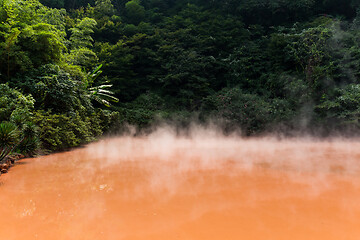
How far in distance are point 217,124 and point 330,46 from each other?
617cm

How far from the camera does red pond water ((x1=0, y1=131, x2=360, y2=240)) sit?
215cm

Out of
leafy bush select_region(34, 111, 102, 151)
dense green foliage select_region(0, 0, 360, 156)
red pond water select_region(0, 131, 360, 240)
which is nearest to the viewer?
red pond water select_region(0, 131, 360, 240)

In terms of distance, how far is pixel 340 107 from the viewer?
28.9 ft

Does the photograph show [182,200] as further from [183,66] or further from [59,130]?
[183,66]

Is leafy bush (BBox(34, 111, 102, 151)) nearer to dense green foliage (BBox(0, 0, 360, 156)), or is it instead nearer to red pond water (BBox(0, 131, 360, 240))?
dense green foliage (BBox(0, 0, 360, 156))

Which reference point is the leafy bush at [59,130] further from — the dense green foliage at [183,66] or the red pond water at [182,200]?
the red pond water at [182,200]

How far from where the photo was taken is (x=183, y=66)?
42.4ft

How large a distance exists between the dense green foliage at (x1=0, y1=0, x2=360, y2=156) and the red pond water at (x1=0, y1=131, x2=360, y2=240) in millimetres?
2716

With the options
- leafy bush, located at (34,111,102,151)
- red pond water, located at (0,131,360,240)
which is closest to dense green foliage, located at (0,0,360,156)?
leafy bush, located at (34,111,102,151)

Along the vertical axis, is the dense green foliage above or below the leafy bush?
above

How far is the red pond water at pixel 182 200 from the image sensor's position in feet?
7.07

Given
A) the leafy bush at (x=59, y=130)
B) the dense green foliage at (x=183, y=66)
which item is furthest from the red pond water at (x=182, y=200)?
the dense green foliage at (x=183, y=66)

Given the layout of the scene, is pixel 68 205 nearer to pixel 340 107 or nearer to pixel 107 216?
pixel 107 216

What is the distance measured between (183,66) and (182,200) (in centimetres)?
1080
